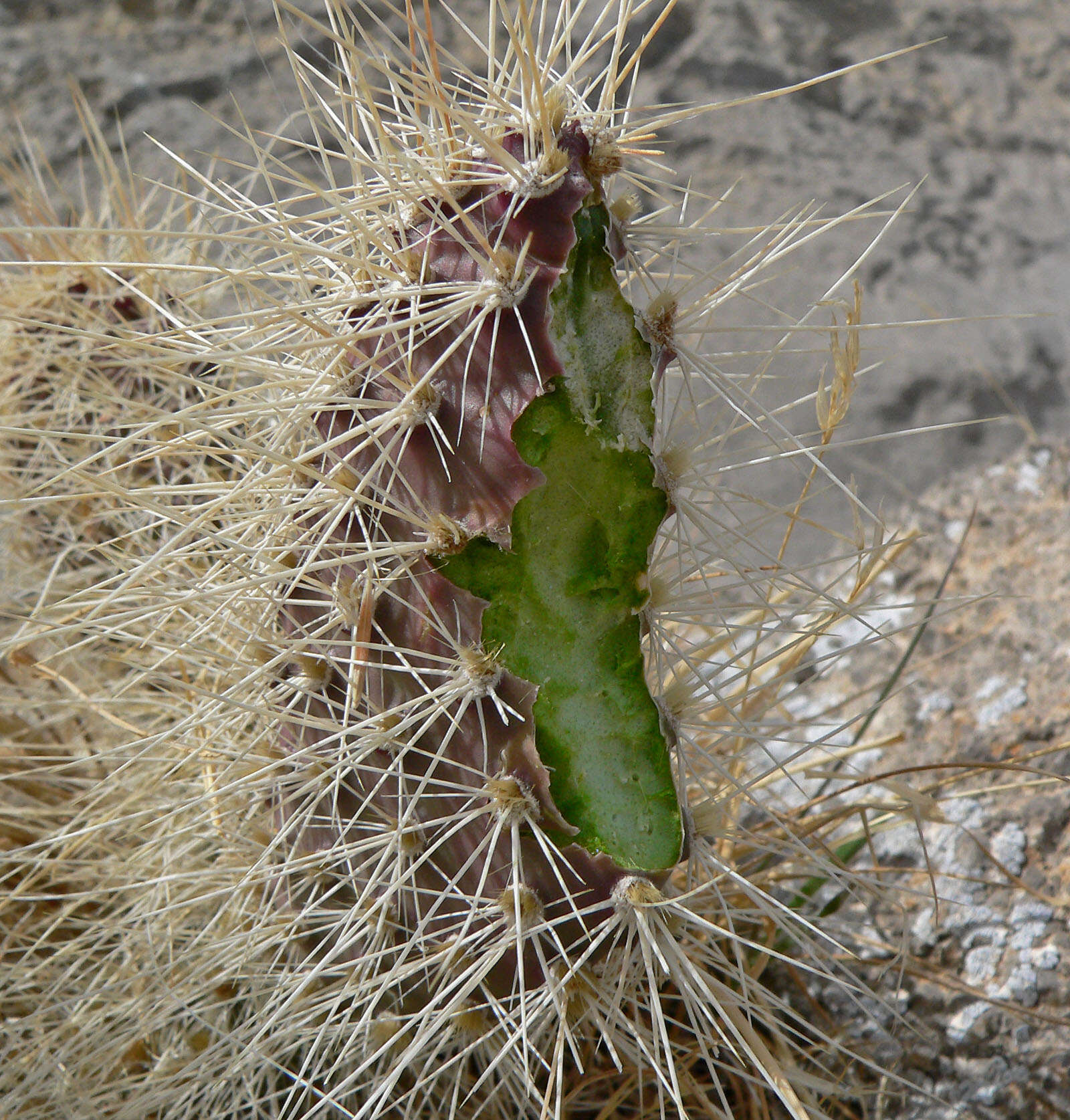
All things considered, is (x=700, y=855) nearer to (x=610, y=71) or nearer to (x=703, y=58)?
(x=610, y=71)

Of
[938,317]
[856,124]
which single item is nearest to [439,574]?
[938,317]

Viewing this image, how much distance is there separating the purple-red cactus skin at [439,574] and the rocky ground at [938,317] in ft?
1.16

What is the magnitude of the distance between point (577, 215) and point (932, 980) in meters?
0.67

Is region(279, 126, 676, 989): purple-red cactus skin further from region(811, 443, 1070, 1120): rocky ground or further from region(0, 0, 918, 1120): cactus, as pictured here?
region(811, 443, 1070, 1120): rocky ground

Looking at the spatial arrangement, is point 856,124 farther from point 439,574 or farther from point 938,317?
point 439,574

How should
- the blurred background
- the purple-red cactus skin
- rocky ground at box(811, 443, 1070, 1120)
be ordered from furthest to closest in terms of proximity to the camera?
the blurred background, rocky ground at box(811, 443, 1070, 1120), the purple-red cactus skin

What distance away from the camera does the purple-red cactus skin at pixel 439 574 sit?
0.59 m

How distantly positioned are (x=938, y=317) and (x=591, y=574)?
3.80 feet

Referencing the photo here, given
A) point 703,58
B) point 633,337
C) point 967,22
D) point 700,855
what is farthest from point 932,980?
point 967,22

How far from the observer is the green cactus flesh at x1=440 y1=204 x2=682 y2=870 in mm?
594

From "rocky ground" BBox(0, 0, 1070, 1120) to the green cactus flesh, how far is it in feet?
0.99

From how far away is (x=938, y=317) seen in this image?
5.16 ft

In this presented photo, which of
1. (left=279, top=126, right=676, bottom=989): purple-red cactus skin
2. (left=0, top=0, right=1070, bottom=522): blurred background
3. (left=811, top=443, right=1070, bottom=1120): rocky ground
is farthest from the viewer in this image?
(left=0, top=0, right=1070, bottom=522): blurred background

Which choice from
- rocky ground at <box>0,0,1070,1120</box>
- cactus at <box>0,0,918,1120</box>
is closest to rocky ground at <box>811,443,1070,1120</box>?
rocky ground at <box>0,0,1070,1120</box>
